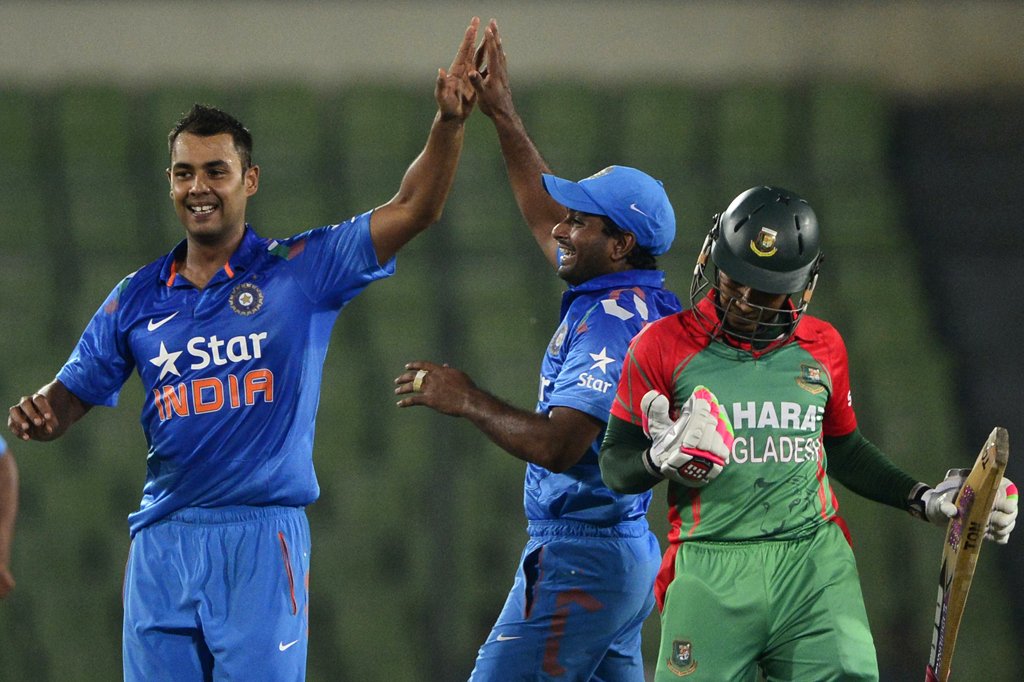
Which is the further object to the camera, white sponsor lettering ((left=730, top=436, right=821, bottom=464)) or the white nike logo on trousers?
the white nike logo on trousers

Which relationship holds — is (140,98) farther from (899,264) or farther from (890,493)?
(890,493)

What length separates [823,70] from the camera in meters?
7.11

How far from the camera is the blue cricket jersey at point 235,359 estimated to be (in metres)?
2.91

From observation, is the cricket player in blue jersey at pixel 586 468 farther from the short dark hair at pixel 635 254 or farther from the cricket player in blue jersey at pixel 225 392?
the cricket player in blue jersey at pixel 225 392

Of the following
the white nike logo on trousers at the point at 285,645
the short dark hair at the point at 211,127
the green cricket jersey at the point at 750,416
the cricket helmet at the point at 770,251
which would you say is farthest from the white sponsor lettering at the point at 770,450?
the short dark hair at the point at 211,127

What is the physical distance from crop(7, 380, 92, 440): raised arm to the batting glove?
1.38 meters

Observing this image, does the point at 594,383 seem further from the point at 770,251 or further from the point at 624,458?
the point at 770,251

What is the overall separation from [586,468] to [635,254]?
547mm

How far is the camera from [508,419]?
2865mm

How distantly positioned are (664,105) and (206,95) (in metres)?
2.29

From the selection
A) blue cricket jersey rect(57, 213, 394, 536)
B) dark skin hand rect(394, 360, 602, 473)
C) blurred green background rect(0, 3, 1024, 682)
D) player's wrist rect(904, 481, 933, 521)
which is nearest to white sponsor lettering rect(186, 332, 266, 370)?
blue cricket jersey rect(57, 213, 394, 536)

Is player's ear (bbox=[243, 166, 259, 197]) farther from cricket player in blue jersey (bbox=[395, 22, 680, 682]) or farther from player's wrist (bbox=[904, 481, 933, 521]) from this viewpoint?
player's wrist (bbox=[904, 481, 933, 521])

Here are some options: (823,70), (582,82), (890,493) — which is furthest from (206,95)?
(890,493)

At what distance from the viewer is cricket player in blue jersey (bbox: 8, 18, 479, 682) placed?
9.29 feet
